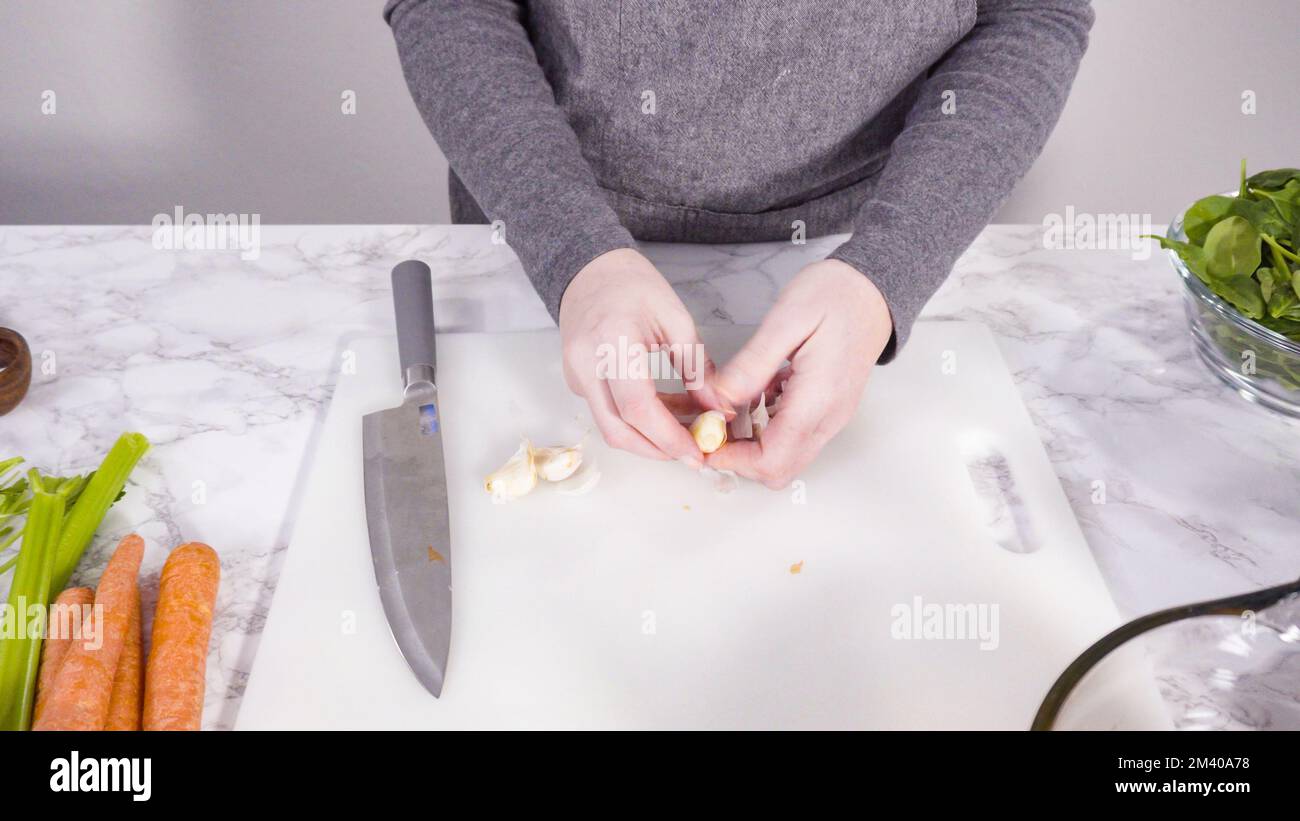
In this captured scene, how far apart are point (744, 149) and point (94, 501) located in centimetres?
Answer: 67

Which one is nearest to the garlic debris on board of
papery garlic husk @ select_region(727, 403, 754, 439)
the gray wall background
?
papery garlic husk @ select_region(727, 403, 754, 439)

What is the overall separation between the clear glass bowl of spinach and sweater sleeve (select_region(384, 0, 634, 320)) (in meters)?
0.49

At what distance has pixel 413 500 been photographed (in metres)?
0.73

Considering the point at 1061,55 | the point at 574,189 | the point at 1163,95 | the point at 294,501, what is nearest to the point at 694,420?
the point at 574,189

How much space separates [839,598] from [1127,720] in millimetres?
223

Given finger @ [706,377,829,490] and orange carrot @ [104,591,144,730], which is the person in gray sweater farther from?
orange carrot @ [104,591,144,730]

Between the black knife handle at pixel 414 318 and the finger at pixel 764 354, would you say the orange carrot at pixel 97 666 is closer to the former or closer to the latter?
the black knife handle at pixel 414 318

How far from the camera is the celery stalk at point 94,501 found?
2.22 feet

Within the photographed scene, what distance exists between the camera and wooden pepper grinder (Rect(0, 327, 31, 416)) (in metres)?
0.78

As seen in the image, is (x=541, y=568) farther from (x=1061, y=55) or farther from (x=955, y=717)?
(x=1061, y=55)

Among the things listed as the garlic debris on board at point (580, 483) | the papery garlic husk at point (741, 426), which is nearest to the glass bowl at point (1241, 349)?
the papery garlic husk at point (741, 426)

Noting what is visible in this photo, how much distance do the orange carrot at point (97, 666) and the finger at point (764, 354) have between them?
460 mm

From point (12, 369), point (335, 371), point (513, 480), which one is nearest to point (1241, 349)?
point (513, 480)

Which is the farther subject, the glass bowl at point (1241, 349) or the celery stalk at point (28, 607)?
the glass bowl at point (1241, 349)
